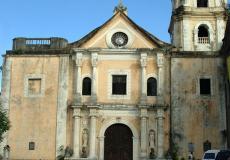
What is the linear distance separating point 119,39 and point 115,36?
333 millimetres

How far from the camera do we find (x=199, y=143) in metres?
29.8

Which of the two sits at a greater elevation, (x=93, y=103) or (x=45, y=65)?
(x=45, y=65)

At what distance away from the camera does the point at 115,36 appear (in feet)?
104

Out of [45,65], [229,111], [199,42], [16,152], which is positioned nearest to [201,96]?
[229,111]

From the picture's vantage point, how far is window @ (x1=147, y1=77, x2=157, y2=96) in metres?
30.7

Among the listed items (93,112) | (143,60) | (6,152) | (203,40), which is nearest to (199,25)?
(203,40)

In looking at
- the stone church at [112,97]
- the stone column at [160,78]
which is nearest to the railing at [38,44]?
the stone church at [112,97]

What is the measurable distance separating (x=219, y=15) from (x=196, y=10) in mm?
1607

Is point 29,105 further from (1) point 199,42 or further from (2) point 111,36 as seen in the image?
(1) point 199,42

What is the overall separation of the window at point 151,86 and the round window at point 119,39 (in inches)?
118

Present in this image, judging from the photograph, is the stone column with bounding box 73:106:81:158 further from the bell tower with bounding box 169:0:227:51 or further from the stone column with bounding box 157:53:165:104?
the bell tower with bounding box 169:0:227:51

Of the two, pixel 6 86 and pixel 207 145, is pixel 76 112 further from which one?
pixel 207 145

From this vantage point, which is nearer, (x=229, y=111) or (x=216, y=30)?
(x=229, y=111)

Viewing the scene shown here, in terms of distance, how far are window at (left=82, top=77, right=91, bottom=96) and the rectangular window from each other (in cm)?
284
